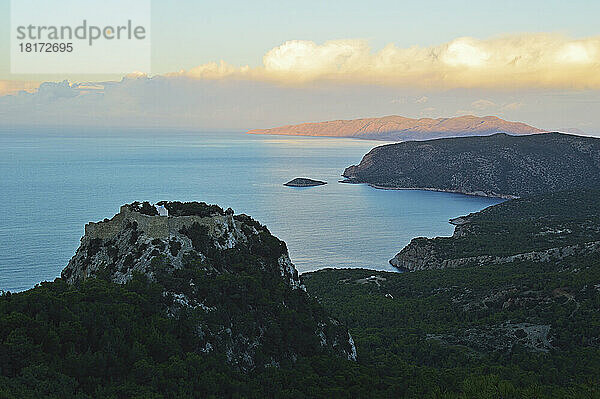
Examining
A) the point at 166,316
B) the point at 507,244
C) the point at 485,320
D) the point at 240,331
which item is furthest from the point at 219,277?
the point at 507,244

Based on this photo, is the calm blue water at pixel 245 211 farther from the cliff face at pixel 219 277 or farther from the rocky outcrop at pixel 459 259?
the cliff face at pixel 219 277

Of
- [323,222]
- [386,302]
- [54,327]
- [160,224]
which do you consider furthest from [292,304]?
[323,222]

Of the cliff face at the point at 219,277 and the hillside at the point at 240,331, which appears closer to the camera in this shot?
the hillside at the point at 240,331

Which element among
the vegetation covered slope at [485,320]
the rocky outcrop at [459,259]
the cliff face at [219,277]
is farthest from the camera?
the rocky outcrop at [459,259]

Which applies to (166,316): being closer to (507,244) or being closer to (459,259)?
(459,259)

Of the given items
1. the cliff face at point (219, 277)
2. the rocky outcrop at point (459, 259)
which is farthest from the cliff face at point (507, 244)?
the cliff face at point (219, 277)

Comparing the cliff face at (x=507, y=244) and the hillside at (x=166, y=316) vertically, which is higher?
the hillside at (x=166, y=316)

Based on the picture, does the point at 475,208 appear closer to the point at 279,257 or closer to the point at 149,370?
the point at 279,257

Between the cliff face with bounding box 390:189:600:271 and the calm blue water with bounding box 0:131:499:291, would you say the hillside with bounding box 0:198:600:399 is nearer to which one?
the cliff face with bounding box 390:189:600:271
